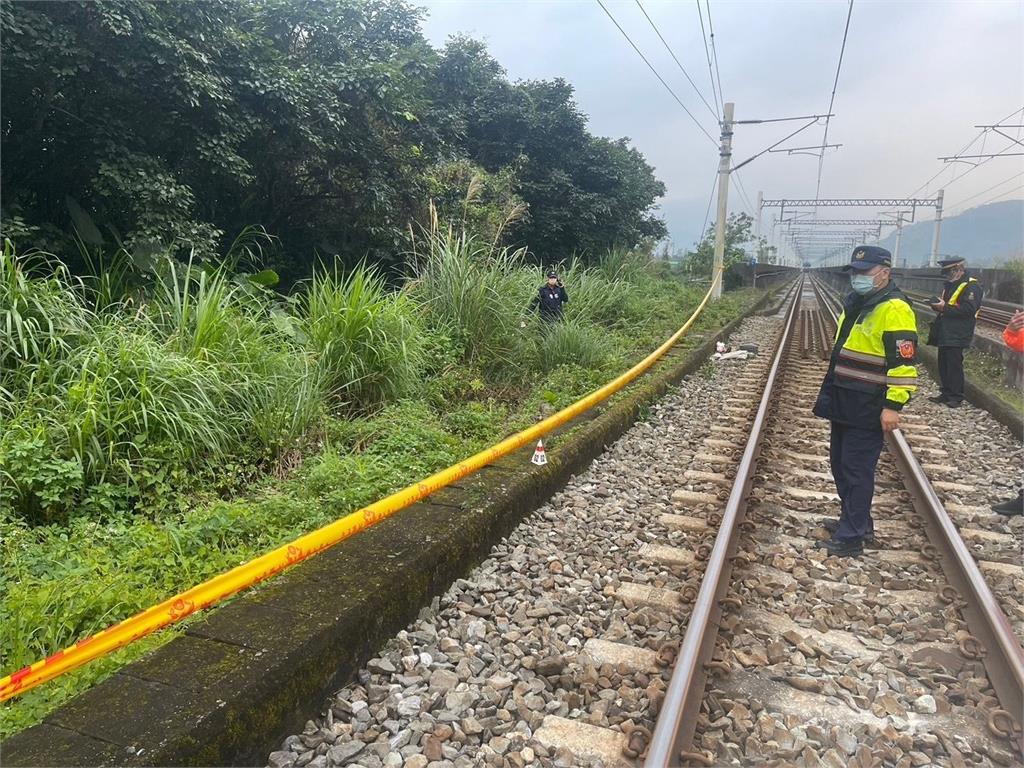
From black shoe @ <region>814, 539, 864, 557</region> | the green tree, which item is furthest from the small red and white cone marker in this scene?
the green tree

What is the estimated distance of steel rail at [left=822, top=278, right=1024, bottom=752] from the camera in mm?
2654

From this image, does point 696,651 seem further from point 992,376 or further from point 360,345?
point 992,376

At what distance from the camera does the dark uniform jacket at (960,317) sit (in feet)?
26.5

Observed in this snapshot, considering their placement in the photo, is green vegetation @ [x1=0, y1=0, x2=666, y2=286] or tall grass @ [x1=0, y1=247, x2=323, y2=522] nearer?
tall grass @ [x1=0, y1=247, x2=323, y2=522]

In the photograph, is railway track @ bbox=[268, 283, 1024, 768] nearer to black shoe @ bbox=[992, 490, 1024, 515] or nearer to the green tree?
black shoe @ bbox=[992, 490, 1024, 515]

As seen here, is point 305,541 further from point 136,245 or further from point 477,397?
point 136,245

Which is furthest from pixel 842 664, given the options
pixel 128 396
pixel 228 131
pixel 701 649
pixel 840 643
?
pixel 228 131

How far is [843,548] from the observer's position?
4.01 m

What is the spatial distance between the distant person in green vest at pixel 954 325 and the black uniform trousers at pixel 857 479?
502cm

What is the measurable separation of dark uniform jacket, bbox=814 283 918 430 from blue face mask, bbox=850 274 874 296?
1.6 inches

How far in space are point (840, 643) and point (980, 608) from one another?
0.77 m

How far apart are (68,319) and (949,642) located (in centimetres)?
548

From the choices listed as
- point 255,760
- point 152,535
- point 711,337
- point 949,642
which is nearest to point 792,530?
point 949,642

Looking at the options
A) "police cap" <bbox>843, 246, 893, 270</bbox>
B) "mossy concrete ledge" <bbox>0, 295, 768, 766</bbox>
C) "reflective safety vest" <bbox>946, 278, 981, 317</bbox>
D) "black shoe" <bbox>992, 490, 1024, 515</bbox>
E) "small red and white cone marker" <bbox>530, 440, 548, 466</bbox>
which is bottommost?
"black shoe" <bbox>992, 490, 1024, 515</bbox>
